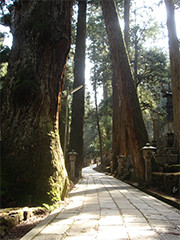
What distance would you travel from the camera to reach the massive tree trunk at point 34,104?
13.2ft

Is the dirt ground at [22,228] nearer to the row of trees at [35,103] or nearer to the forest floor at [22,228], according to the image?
the forest floor at [22,228]

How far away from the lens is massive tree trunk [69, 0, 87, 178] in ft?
37.7

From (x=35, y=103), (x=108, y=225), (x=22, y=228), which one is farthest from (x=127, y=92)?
(x=22, y=228)

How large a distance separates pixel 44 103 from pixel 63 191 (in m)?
1.93

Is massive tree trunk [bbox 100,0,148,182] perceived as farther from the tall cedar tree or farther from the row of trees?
the tall cedar tree

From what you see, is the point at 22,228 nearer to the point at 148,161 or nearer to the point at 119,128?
the point at 148,161

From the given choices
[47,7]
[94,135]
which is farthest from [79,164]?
[94,135]

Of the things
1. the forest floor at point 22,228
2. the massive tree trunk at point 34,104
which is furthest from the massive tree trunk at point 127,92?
the forest floor at point 22,228

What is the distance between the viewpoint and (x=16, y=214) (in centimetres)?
299

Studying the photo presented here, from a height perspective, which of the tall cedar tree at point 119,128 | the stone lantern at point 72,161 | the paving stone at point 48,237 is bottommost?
the paving stone at point 48,237

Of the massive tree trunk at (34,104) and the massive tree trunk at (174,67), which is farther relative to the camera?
the massive tree trunk at (174,67)

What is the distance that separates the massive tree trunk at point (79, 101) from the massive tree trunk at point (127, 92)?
328 centimetres

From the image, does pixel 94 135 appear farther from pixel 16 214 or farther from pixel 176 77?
pixel 16 214

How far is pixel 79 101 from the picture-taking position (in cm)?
1251
